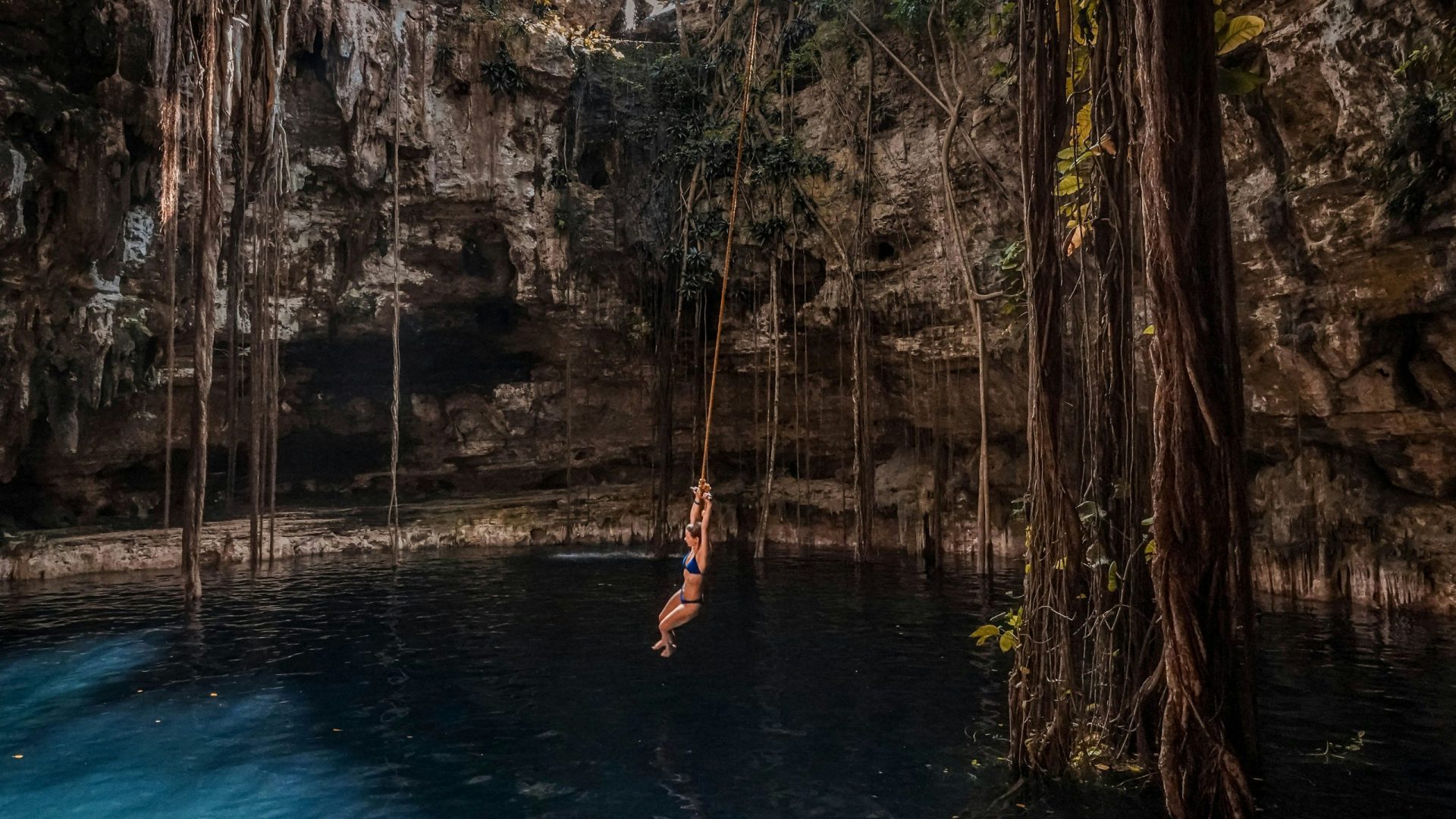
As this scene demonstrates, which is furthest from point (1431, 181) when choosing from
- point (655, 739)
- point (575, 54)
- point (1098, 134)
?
point (575, 54)

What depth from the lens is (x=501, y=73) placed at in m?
16.6

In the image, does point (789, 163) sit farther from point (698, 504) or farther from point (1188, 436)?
point (1188, 436)

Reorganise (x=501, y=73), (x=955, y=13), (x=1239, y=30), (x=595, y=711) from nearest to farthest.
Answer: (x=1239, y=30) → (x=595, y=711) → (x=955, y=13) → (x=501, y=73)

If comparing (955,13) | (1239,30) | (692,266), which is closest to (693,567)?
(1239,30)

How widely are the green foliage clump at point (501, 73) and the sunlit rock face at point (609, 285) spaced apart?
0.40ft

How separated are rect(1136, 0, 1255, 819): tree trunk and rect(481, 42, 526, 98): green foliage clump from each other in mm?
15358

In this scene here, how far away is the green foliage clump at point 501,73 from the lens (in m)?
16.5

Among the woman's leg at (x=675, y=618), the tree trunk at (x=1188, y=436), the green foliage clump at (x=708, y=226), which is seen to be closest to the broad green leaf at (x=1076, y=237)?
the tree trunk at (x=1188, y=436)

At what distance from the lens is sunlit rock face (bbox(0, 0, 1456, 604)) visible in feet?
30.2

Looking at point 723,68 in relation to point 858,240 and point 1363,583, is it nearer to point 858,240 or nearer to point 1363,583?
point 858,240

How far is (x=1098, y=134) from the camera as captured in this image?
4.14 meters

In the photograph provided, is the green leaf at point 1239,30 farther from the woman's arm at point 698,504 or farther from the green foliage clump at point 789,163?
the green foliage clump at point 789,163

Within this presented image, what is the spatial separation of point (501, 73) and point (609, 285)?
4693mm

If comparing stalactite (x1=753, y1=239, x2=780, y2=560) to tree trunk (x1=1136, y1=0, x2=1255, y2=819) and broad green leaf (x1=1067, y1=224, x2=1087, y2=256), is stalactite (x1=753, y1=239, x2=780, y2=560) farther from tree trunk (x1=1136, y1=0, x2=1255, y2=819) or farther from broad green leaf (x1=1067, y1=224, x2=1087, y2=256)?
tree trunk (x1=1136, y1=0, x2=1255, y2=819)
